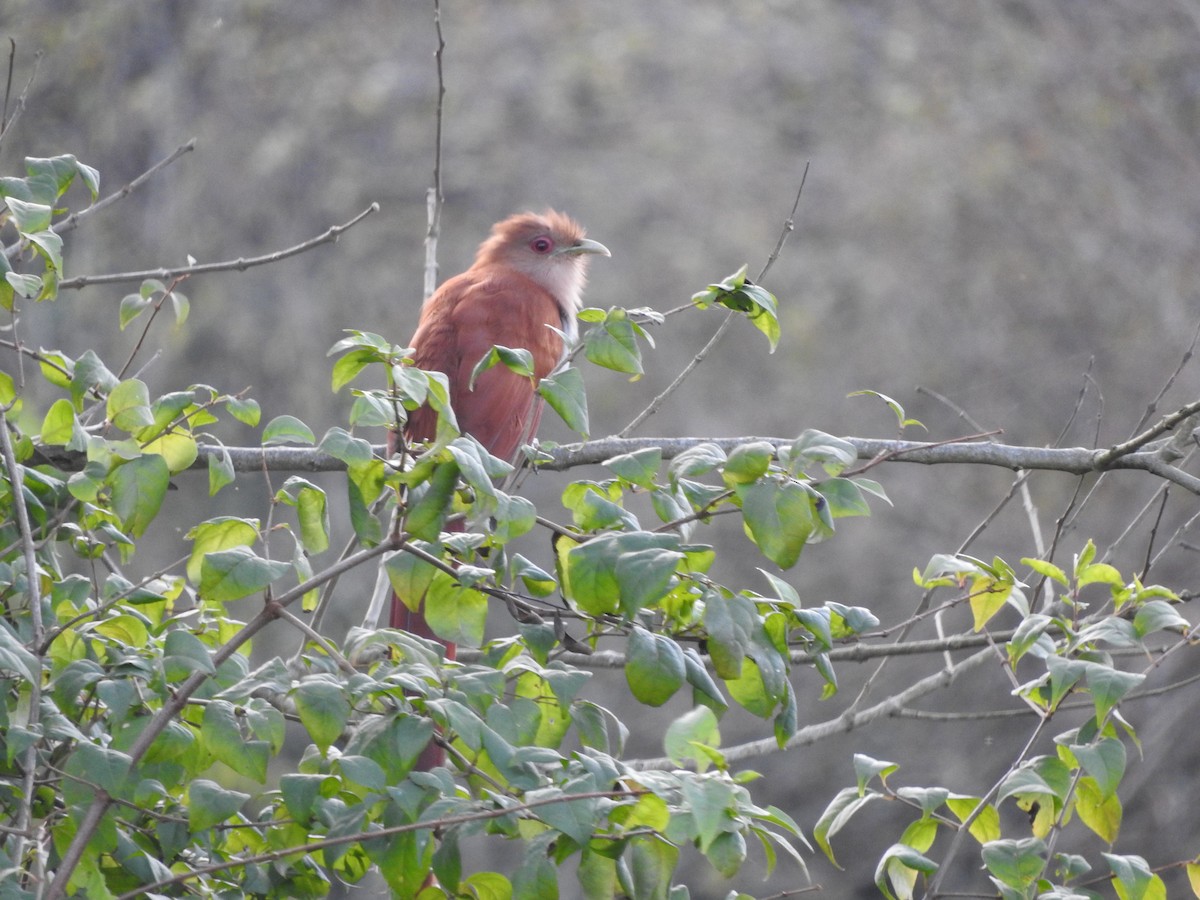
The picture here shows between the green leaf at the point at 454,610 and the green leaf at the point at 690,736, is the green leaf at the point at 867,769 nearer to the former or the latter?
the green leaf at the point at 690,736

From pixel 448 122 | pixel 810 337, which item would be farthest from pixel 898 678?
pixel 448 122

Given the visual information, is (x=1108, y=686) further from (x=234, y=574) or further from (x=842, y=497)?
(x=234, y=574)

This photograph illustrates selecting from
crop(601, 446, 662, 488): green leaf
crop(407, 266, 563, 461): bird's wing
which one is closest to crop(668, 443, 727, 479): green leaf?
crop(601, 446, 662, 488): green leaf

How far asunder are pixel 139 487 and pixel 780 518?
2.77ft

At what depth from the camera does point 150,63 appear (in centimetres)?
902

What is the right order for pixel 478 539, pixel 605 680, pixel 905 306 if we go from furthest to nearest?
1. pixel 905 306
2. pixel 605 680
3. pixel 478 539

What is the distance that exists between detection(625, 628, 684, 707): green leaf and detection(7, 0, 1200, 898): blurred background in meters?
5.36

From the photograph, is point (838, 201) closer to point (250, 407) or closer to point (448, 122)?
point (448, 122)

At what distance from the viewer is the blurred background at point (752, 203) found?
26.1 feet

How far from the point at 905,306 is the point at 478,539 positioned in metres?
8.08

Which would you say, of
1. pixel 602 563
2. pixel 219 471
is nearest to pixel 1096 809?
pixel 602 563

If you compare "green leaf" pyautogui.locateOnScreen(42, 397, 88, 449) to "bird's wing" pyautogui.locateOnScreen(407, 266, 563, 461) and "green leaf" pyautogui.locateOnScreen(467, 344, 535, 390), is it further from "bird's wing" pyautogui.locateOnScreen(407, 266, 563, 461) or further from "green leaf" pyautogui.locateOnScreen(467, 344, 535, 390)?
"bird's wing" pyautogui.locateOnScreen(407, 266, 563, 461)

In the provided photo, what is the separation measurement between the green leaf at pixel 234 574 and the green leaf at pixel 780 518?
23.2 inches

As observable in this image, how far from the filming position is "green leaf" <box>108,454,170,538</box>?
68.2 inches
